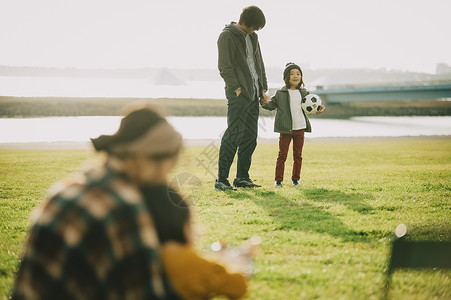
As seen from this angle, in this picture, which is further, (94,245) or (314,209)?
(314,209)

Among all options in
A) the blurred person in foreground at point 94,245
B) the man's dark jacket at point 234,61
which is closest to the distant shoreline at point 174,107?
the man's dark jacket at point 234,61

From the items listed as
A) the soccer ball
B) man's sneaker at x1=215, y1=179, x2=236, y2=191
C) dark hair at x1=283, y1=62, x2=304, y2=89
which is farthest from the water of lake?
man's sneaker at x1=215, y1=179, x2=236, y2=191

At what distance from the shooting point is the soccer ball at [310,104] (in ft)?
25.3

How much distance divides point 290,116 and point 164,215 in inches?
236

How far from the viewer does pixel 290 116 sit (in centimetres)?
780

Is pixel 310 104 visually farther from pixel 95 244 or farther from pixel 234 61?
pixel 95 244

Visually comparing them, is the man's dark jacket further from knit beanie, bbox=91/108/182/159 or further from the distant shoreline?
the distant shoreline

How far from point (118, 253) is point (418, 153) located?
545 inches

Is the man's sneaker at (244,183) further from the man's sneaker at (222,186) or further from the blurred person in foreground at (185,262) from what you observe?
the blurred person in foreground at (185,262)

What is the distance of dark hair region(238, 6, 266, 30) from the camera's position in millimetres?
7047

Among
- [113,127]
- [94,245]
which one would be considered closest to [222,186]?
[94,245]

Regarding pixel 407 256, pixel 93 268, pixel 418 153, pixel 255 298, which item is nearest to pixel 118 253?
pixel 93 268

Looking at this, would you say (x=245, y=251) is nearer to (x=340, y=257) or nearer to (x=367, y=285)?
(x=367, y=285)

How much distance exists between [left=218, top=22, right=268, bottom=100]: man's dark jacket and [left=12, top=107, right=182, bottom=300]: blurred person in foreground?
17.8ft
